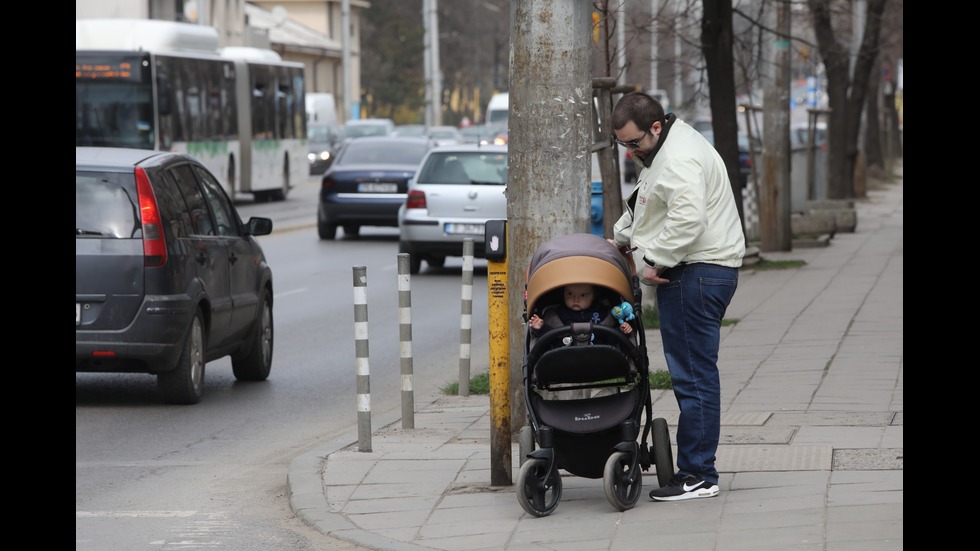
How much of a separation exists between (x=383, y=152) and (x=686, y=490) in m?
19.8

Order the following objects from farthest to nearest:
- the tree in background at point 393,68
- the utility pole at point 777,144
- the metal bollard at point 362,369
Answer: the tree in background at point 393,68, the utility pole at point 777,144, the metal bollard at point 362,369

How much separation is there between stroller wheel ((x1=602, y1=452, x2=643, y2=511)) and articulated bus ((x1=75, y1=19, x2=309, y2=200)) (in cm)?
1722

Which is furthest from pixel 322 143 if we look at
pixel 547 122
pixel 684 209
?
pixel 684 209

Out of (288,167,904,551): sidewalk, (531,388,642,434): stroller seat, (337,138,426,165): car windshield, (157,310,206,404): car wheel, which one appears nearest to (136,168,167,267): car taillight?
(157,310,206,404): car wheel

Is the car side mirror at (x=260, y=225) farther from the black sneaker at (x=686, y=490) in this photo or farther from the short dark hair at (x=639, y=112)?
the black sneaker at (x=686, y=490)

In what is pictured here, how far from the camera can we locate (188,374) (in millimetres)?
9320

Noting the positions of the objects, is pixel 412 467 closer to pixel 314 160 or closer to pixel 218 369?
pixel 218 369

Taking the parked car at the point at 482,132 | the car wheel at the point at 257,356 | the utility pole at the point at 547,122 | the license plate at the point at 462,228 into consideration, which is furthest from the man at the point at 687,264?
the parked car at the point at 482,132

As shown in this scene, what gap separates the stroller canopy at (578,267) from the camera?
5777mm

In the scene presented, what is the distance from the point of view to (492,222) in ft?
20.2

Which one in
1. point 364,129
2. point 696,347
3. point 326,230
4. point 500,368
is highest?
point 364,129

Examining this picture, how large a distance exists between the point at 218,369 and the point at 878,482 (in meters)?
6.47

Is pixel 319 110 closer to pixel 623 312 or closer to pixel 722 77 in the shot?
pixel 722 77

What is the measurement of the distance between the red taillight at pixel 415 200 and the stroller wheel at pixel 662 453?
13.1 metres
